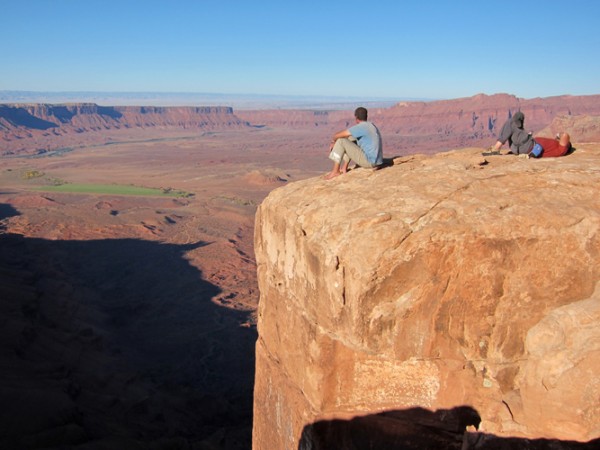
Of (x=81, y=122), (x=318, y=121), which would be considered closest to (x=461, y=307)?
(x=81, y=122)

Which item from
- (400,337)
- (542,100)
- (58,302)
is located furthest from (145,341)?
(542,100)

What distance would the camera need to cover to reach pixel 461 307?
4.09 m

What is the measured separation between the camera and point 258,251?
612cm

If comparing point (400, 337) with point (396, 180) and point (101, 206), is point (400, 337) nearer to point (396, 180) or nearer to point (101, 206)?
point (396, 180)

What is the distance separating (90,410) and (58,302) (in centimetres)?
855

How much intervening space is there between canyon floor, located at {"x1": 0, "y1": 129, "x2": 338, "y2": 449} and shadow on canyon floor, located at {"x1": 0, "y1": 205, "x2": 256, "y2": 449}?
0.05m

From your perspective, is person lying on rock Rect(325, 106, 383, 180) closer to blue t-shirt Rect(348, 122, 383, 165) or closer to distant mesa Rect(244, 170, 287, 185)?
blue t-shirt Rect(348, 122, 383, 165)

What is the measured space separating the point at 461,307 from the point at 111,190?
51801 mm

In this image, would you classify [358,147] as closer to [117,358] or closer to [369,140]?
[369,140]

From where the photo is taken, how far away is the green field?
1957 inches

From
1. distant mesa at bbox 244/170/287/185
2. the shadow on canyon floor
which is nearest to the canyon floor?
the shadow on canyon floor

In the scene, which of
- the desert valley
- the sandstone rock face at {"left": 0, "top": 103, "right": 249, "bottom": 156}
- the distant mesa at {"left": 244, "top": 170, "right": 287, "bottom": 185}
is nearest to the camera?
the desert valley

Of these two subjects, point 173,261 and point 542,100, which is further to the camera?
point 542,100

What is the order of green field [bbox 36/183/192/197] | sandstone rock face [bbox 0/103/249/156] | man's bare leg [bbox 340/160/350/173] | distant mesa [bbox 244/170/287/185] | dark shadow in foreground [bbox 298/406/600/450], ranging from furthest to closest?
sandstone rock face [bbox 0/103/249/156] < distant mesa [bbox 244/170/287/185] < green field [bbox 36/183/192/197] < man's bare leg [bbox 340/160/350/173] < dark shadow in foreground [bbox 298/406/600/450]
